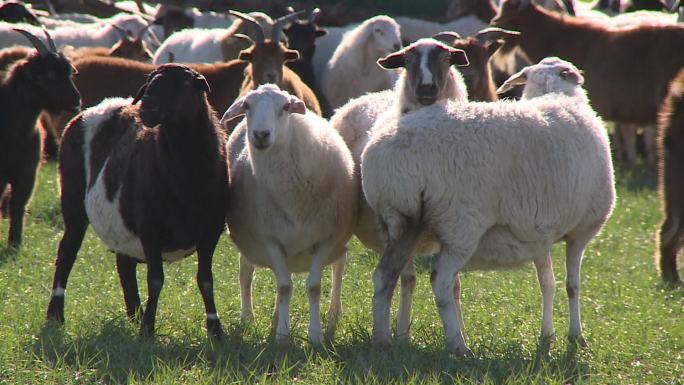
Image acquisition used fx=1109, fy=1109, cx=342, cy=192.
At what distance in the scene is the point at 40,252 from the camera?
8430 mm

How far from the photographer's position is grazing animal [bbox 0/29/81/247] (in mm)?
8117

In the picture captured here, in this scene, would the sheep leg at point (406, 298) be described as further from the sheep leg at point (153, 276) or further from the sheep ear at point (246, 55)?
the sheep ear at point (246, 55)

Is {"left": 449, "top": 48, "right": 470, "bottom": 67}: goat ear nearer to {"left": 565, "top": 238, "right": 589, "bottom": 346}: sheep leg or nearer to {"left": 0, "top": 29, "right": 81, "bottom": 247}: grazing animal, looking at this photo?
{"left": 565, "top": 238, "right": 589, "bottom": 346}: sheep leg

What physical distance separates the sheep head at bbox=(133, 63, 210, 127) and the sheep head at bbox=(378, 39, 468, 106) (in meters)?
1.27

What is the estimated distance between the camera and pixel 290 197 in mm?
6027

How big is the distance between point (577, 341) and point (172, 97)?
250cm

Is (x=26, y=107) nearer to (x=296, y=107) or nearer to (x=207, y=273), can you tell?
(x=207, y=273)

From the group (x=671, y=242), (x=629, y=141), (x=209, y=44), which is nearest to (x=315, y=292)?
(x=671, y=242)

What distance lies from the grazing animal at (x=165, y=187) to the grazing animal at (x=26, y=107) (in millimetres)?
1844

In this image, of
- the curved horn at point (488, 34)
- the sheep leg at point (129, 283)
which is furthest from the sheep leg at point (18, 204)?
the curved horn at point (488, 34)

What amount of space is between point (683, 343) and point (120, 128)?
3.45 meters

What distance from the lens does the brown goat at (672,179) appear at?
300 inches

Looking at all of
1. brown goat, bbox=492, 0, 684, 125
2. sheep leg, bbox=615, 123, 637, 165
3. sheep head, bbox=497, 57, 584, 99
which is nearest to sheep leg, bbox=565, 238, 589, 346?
sheep head, bbox=497, 57, 584, 99

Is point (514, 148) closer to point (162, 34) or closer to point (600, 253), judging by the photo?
point (600, 253)
